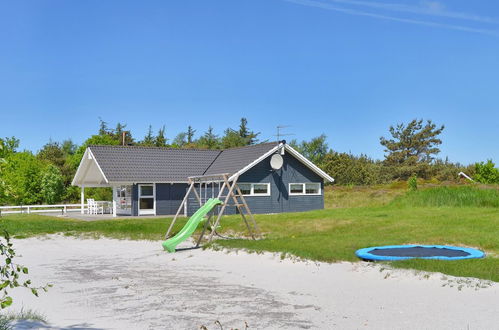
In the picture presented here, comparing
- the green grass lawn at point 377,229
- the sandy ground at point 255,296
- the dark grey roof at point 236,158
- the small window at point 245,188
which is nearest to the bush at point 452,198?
the green grass lawn at point 377,229

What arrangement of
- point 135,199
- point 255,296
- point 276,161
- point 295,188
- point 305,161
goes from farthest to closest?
1. point 295,188
2. point 305,161
3. point 135,199
4. point 276,161
5. point 255,296

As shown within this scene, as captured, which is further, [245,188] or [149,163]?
[149,163]

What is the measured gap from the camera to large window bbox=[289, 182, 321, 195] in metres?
32.2

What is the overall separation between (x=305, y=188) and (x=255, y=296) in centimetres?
2331

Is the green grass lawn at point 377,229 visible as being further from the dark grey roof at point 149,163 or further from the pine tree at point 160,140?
the pine tree at point 160,140

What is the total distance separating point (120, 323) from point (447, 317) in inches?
188

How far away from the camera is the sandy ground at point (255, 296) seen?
782cm

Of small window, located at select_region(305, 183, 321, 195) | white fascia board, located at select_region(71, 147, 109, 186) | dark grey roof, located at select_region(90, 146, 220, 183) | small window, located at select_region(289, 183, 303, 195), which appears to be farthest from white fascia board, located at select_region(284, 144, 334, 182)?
white fascia board, located at select_region(71, 147, 109, 186)

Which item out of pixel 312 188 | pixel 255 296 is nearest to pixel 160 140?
pixel 312 188

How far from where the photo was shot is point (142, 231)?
73.0 ft

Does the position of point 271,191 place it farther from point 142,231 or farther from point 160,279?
point 160,279

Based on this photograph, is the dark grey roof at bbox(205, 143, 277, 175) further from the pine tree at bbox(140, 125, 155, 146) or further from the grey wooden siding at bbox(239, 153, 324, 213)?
the pine tree at bbox(140, 125, 155, 146)

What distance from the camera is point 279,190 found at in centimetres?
3155

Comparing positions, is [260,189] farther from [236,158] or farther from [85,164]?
[85,164]
